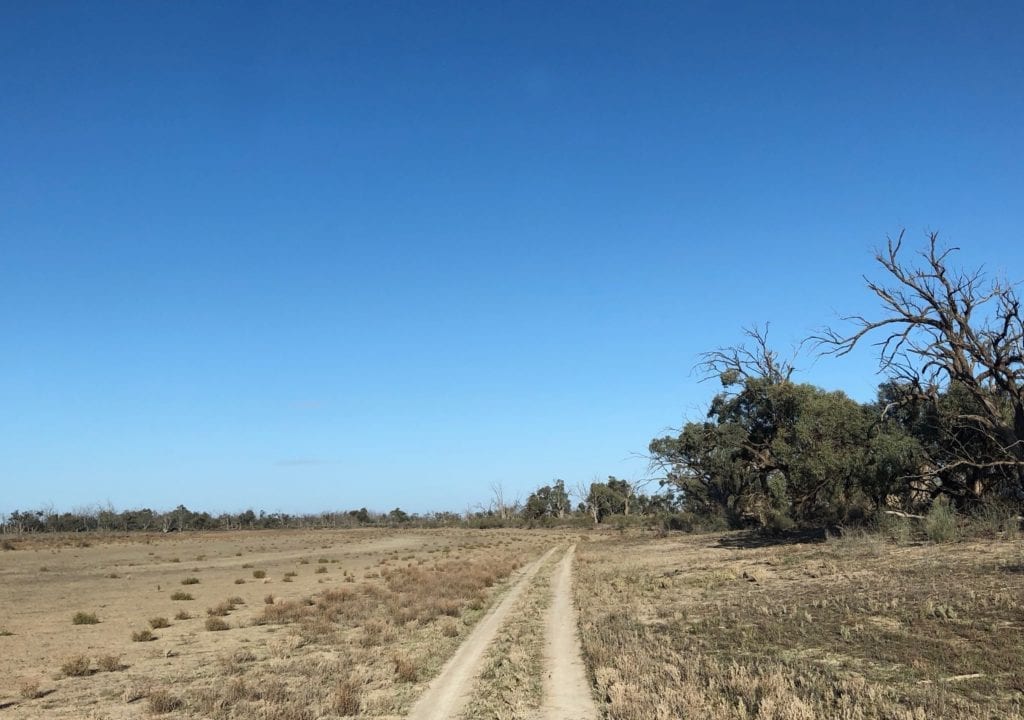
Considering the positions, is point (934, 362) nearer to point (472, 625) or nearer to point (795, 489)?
point (795, 489)

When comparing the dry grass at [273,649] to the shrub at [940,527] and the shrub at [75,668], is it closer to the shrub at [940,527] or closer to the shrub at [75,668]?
the shrub at [75,668]

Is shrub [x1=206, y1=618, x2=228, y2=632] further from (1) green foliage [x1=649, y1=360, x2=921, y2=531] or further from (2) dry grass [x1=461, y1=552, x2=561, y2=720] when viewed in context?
(1) green foliage [x1=649, y1=360, x2=921, y2=531]

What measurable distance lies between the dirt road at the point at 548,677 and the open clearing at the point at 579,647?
6cm

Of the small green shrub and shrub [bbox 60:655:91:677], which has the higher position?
shrub [bbox 60:655:91:677]

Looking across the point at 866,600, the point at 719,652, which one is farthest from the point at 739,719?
the point at 866,600

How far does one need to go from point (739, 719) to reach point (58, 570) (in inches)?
1939

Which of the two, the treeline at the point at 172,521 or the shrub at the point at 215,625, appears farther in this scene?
the treeline at the point at 172,521

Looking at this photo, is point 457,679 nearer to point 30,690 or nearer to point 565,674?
point 565,674

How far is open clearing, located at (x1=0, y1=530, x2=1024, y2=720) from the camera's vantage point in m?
9.43

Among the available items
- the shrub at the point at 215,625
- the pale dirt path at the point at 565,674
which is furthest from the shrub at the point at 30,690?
the pale dirt path at the point at 565,674

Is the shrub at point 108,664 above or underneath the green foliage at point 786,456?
underneath

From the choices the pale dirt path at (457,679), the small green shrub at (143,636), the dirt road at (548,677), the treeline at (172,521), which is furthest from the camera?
the treeline at (172,521)

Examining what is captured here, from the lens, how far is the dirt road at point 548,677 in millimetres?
9836

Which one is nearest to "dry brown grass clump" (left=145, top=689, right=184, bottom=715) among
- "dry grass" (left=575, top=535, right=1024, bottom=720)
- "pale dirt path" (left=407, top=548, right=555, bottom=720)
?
"pale dirt path" (left=407, top=548, right=555, bottom=720)
